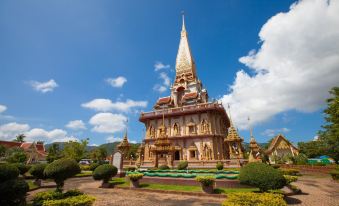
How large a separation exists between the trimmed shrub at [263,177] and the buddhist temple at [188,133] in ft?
51.2

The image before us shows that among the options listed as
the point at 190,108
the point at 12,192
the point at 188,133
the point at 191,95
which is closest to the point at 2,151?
the point at 188,133

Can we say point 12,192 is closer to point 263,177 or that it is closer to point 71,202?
point 71,202

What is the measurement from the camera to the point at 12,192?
695 cm

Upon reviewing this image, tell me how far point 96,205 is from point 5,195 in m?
3.86

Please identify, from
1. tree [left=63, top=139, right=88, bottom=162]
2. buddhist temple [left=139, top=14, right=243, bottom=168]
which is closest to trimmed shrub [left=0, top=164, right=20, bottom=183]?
buddhist temple [left=139, top=14, right=243, bottom=168]

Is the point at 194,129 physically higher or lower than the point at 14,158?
higher

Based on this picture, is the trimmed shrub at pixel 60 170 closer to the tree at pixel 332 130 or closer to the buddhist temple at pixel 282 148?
the tree at pixel 332 130

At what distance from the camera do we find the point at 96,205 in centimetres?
919

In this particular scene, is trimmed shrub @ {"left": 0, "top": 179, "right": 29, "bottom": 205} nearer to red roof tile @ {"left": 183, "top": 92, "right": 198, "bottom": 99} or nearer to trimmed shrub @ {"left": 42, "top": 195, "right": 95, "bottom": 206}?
trimmed shrub @ {"left": 42, "top": 195, "right": 95, "bottom": 206}

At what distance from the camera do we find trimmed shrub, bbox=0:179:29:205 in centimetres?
681

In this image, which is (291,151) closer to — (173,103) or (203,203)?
(173,103)

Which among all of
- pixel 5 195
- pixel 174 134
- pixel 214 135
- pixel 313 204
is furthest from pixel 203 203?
pixel 174 134

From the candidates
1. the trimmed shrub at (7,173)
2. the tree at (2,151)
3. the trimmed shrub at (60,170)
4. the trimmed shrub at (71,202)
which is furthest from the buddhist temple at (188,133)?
the tree at (2,151)

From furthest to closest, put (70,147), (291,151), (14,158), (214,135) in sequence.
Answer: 1. (291,151)
2. (70,147)
3. (14,158)
4. (214,135)
